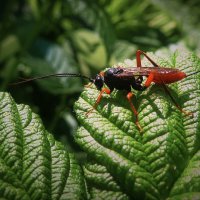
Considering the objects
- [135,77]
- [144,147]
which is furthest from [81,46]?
[144,147]

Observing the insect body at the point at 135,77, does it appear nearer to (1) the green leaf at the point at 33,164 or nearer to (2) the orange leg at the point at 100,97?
(2) the orange leg at the point at 100,97

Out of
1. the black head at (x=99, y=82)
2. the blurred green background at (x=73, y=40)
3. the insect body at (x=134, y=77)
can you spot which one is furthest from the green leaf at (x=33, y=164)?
the blurred green background at (x=73, y=40)

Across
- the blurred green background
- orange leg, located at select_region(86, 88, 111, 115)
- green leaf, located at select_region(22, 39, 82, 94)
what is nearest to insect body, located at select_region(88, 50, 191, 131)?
orange leg, located at select_region(86, 88, 111, 115)

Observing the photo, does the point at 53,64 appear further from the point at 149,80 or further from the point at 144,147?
the point at 144,147

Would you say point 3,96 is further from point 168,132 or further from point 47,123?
point 47,123

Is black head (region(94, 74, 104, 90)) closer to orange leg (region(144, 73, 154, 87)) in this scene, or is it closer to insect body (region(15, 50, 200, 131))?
insect body (region(15, 50, 200, 131))

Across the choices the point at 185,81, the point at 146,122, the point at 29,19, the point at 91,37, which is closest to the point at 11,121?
the point at 146,122
